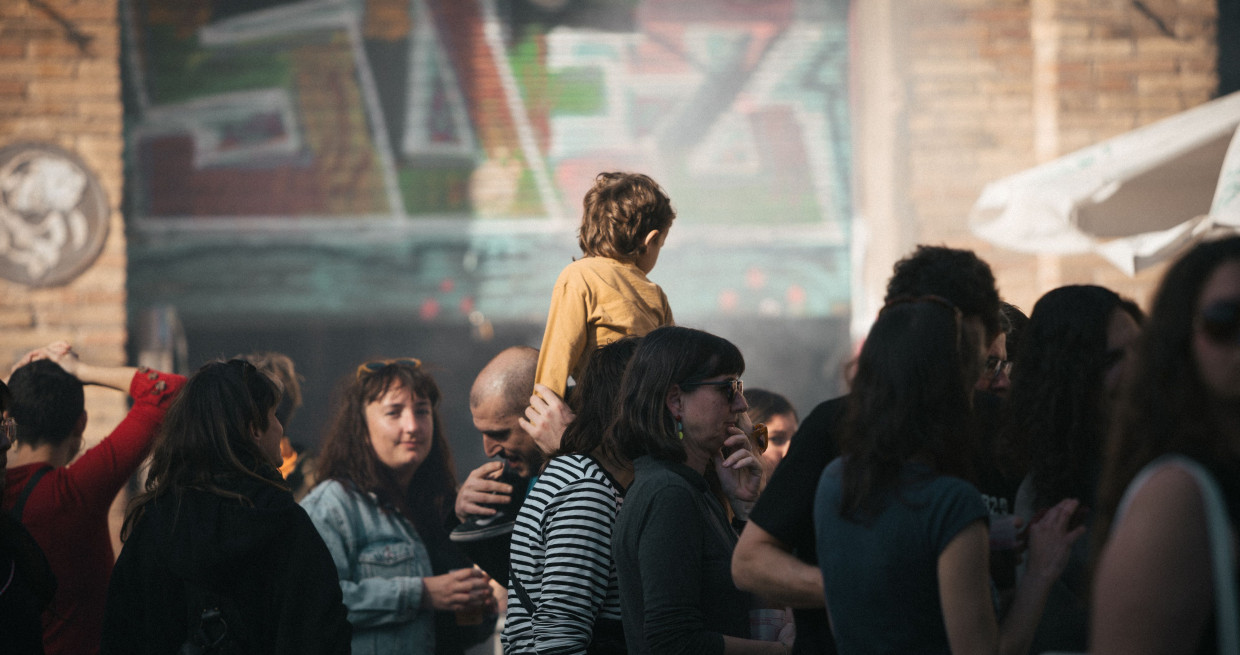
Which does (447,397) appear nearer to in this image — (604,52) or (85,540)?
(604,52)

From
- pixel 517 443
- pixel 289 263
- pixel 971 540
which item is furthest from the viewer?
pixel 289 263

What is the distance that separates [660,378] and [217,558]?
3.79ft

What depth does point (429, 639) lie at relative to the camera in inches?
142

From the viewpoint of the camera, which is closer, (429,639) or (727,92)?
(429,639)

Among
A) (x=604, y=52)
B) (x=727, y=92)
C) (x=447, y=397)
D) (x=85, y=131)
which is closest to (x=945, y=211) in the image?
(x=727, y=92)

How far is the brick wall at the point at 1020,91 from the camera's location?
647 centimetres

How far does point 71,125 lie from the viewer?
6.65 m

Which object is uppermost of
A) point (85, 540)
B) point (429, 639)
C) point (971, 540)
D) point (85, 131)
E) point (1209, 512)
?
point (85, 131)

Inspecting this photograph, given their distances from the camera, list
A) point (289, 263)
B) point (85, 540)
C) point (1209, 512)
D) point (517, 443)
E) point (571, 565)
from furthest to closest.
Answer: point (289, 263)
point (517, 443)
point (85, 540)
point (571, 565)
point (1209, 512)

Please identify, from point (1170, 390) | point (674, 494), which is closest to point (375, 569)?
point (674, 494)

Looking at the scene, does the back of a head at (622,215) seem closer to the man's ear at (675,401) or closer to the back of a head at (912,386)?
the man's ear at (675,401)

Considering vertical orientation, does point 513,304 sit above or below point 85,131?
below

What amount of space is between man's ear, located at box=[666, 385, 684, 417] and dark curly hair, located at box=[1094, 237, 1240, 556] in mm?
1159

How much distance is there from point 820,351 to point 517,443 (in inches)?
188
